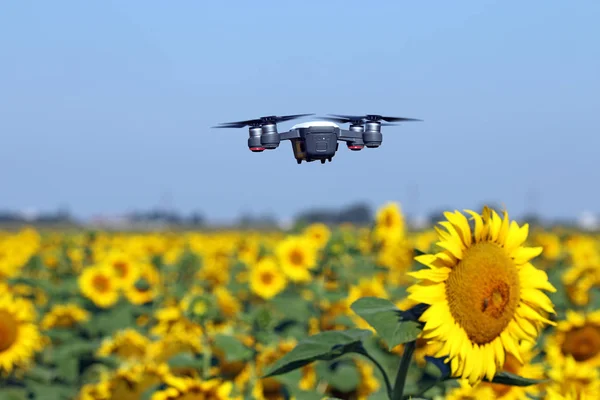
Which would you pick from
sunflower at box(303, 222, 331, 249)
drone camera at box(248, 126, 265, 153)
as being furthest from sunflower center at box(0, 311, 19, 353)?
drone camera at box(248, 126, 265, 153)

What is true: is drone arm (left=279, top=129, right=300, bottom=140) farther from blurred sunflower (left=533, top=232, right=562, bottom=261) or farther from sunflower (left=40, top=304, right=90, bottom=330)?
blurred sunflower (left=533, top=232, right=562, bottom=261)

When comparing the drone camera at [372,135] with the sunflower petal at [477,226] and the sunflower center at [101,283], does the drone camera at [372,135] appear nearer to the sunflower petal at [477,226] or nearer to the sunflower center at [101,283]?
the sunflower petal at [477,226]

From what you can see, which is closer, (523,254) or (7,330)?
(523,254)

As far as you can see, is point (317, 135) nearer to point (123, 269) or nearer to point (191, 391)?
point (191, 391)

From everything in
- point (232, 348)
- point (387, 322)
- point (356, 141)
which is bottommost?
point (232, 348)

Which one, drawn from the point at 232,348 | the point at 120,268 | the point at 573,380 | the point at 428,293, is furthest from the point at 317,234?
the point at 428,293
